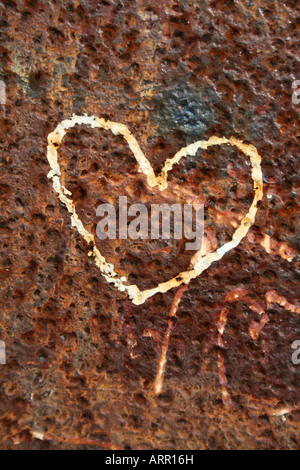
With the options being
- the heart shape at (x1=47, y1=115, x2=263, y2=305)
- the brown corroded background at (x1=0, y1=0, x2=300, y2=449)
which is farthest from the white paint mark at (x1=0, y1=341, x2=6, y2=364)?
the heart shape at (x1=47, y1=115, x2=263, y2=305)

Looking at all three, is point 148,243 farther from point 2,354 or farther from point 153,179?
point 2,354

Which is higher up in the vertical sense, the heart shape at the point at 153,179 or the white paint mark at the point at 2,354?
the heart shape at the point at 153,179

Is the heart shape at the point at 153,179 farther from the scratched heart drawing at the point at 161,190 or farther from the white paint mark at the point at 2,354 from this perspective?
the white paint mark at the point at 2,354

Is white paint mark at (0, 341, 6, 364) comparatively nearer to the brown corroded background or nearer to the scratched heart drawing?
the brown corroded background

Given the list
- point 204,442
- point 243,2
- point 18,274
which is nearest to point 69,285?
point 18,274

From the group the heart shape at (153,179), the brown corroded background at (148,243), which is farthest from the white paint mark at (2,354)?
the heart shape at (153,179)

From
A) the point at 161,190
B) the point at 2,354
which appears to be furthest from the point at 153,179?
the point at 2,354

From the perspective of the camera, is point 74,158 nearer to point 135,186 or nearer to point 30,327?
point 135,186
